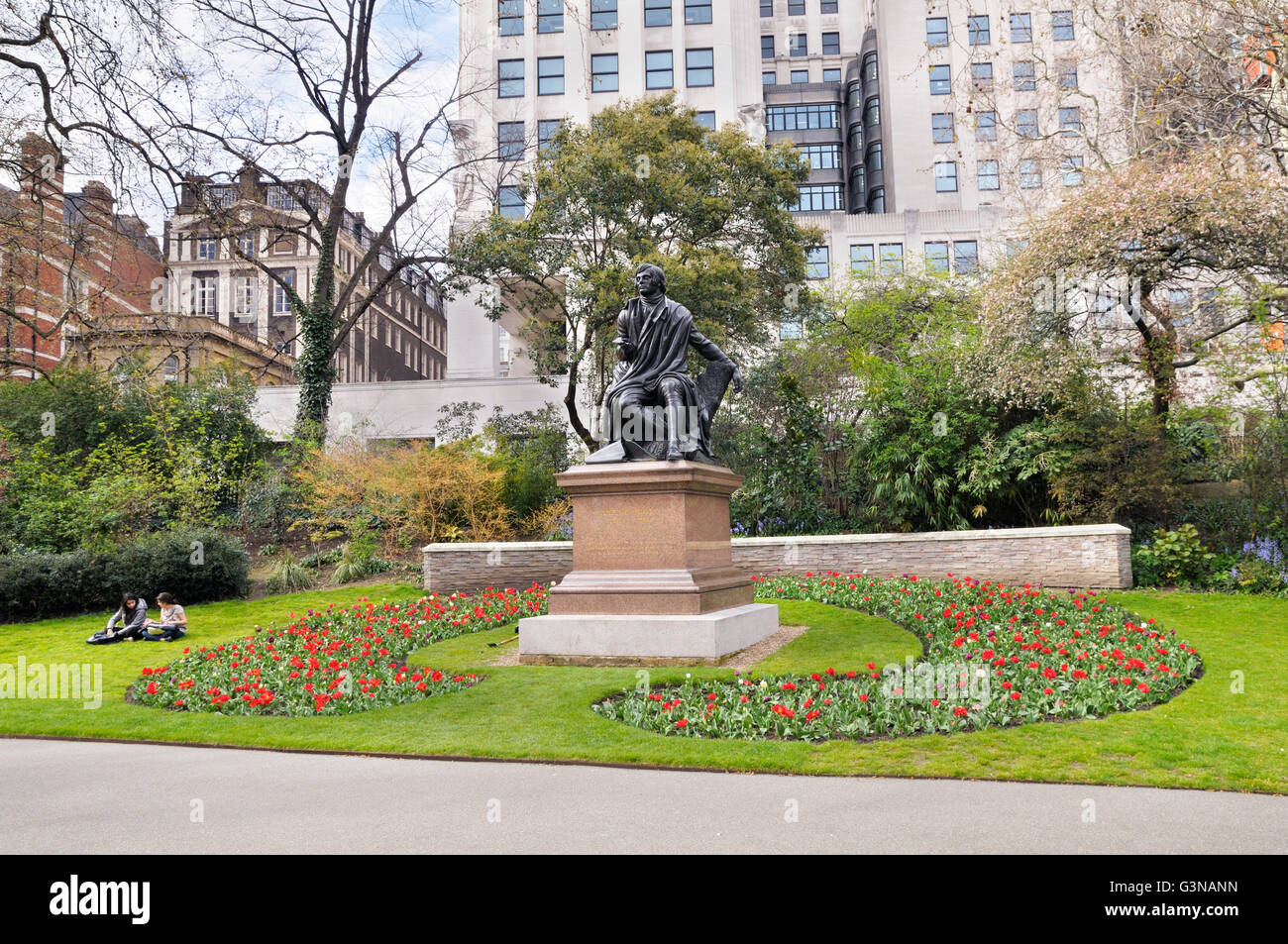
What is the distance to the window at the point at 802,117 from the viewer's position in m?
62.9

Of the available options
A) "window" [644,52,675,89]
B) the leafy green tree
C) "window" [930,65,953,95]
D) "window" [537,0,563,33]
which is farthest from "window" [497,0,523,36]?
"window" [930,65,953,95]

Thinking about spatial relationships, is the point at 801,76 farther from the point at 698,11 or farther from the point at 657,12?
the point at 657,12

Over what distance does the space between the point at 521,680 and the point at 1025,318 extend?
12.1 meters

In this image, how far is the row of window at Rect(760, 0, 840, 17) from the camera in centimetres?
6381

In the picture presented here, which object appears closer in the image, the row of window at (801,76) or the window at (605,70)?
the window at (605,70)

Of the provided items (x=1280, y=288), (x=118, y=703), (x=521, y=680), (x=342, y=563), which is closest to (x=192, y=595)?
(x=342, y=563)

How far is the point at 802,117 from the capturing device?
6338cm

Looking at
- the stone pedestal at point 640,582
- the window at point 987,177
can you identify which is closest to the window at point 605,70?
the window at point 987,177

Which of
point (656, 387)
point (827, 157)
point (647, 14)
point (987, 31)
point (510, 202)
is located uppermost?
point (647, 14)

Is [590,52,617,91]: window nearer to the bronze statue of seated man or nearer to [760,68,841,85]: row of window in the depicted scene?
[760,68,841,85]: row of window

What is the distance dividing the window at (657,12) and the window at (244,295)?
29.2 metres

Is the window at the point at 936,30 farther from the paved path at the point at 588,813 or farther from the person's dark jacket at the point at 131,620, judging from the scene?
the paved path at the point at 588,813

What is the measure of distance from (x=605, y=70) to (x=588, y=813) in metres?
45.1

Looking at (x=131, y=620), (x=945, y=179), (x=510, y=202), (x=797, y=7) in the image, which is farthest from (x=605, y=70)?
(x=131, y=620)
